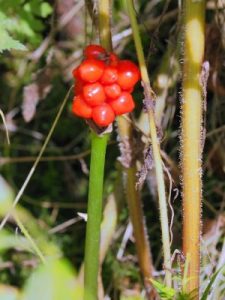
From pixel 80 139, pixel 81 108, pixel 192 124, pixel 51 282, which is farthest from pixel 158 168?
pixel 80 139

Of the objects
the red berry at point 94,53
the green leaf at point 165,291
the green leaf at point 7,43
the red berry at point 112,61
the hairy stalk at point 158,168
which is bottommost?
the green leaf at point 165,291

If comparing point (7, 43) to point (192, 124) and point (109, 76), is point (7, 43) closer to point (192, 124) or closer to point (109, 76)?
point (109, 76)

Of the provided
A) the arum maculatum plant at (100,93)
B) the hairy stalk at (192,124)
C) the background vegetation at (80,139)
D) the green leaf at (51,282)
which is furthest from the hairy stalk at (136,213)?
the green leaf at (51,282)

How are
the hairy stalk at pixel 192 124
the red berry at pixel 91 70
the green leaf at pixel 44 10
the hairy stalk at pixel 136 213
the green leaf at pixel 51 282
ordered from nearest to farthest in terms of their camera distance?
the green leaf at pixel 51 282 < the red berry at pixel 91 70 < the hairy stalk at pixel 192 124 < the hairy stalk at pixel 136 213 < the green leaf at pixel 44 10

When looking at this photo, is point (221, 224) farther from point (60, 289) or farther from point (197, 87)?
point (60, 289)

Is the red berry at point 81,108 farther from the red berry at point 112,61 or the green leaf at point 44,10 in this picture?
the green leaf at point 44,10

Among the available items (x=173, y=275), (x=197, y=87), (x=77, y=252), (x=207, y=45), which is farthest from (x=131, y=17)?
(x=77, y=252)

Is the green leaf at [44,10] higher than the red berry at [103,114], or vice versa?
the green leaf at [44,10]

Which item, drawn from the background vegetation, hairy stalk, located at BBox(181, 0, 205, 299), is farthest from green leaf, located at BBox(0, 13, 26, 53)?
hairy stalk, located at BBox(181, 0, 205, 299)
